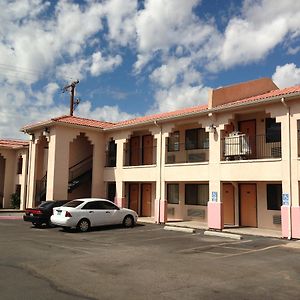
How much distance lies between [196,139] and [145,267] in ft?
43.7

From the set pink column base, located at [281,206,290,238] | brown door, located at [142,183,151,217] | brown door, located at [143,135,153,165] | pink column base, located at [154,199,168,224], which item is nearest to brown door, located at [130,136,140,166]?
brown door, located at [143,135,153,165]

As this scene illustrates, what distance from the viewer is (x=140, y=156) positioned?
25.7 meters

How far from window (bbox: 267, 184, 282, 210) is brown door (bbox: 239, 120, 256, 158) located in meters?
1.75

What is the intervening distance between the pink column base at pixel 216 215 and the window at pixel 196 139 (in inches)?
169

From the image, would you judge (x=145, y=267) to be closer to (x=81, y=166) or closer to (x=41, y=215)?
(x=41, y=215)

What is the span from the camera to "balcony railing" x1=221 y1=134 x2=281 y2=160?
18.0m

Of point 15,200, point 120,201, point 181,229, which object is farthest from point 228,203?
point 15,200

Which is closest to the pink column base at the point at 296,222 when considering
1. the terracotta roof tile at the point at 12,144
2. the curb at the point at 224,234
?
the curb at the point at 224,234

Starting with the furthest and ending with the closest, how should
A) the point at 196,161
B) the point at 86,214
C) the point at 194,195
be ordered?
1. the point at 194,195
2. the point at 196,161
3. the point at 86,214

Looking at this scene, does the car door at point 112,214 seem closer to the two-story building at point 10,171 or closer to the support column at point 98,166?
the support column at point 98,166

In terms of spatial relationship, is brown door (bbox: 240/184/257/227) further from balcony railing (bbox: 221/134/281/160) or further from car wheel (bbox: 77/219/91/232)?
car wheel (bbox: 77/219/91/232)

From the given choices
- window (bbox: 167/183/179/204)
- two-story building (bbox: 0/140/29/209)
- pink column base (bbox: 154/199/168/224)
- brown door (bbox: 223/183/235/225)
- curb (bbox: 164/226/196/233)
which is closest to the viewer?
curb (bbox: 164/226/196/233)

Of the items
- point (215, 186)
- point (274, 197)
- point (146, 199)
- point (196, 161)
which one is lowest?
point (146, 199)

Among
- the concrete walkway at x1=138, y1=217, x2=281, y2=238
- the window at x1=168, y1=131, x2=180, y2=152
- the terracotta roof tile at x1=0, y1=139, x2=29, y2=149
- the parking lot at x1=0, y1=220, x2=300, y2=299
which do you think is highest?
the terracotta roof tile at x1=0, y1=139, x2=29, y2=149
